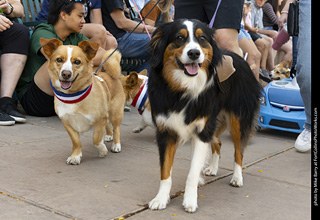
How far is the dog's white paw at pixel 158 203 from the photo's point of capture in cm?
257

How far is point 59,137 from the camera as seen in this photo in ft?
14.3

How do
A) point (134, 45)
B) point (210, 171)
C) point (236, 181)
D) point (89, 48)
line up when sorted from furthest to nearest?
point (134, 45), point (89, 48), point (210, 171), point (236, 181)

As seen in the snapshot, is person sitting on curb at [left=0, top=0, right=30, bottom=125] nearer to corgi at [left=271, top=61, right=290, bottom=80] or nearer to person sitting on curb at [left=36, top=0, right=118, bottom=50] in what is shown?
person sitting on curb at [left=36, top=0, right=118, bottom=50]

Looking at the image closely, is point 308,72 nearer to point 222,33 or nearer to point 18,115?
point 222,33

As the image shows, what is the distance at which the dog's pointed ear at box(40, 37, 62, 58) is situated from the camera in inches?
139

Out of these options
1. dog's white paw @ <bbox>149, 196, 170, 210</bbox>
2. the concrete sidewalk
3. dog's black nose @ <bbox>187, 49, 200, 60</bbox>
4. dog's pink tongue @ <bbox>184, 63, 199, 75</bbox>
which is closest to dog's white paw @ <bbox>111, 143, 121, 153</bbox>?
the concrete sidewalk

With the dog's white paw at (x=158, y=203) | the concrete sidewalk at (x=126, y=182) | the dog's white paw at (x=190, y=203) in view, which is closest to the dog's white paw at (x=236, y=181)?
the concrete sidewalk at (x=126, y=182)

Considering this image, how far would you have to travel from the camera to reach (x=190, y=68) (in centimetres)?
259

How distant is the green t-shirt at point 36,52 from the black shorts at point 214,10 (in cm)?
153

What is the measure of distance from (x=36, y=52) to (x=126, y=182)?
2.63 metres

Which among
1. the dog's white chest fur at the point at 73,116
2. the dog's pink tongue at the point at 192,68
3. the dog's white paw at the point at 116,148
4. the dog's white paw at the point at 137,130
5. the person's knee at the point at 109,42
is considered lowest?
the dog's white paw at the point at 137,130

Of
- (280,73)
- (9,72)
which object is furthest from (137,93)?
(280,73)

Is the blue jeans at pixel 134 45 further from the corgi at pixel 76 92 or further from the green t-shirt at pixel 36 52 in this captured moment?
the corgi at pixel 76 92

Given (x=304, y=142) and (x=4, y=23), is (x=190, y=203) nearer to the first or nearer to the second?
(x=304, y=142)
